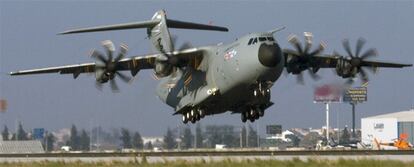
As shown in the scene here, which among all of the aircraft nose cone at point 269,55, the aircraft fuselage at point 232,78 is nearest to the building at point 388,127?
the aircraft fuselage at point 232,78

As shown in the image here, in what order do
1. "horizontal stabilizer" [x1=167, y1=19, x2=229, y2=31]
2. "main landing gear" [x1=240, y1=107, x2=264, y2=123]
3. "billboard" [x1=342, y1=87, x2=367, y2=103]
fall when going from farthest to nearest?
"billboard" [x1=342, y1=87, x2=367, y2=103], "horizontal stabilizer" [x1=167, y1=19, x2=229, y2=31], "main landing gear" [x1=240, y1=107, x2=264, y2=123]

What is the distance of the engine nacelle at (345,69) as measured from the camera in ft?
165

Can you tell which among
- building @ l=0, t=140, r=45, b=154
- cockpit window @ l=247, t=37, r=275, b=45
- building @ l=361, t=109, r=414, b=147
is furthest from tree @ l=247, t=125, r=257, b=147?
cockpit window @ l=247, t=37, r=275, b=45

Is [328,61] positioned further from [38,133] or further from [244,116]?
[38,133]

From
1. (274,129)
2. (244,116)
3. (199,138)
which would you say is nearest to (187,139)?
(199,138)

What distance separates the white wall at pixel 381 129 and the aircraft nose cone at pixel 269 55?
63791 millimetres

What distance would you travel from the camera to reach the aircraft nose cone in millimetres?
43594

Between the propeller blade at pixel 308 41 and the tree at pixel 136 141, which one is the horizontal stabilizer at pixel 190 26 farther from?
the tree at pixel 136 141

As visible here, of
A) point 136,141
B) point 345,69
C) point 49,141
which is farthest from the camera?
point 49,141

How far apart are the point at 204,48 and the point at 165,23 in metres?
6.02

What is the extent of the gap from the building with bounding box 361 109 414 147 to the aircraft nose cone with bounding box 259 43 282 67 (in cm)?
6355

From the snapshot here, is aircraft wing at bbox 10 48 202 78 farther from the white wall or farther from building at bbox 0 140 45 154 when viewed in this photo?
the white wall

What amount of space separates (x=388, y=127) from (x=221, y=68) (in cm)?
6510

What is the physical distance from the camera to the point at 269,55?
43.6 metres
